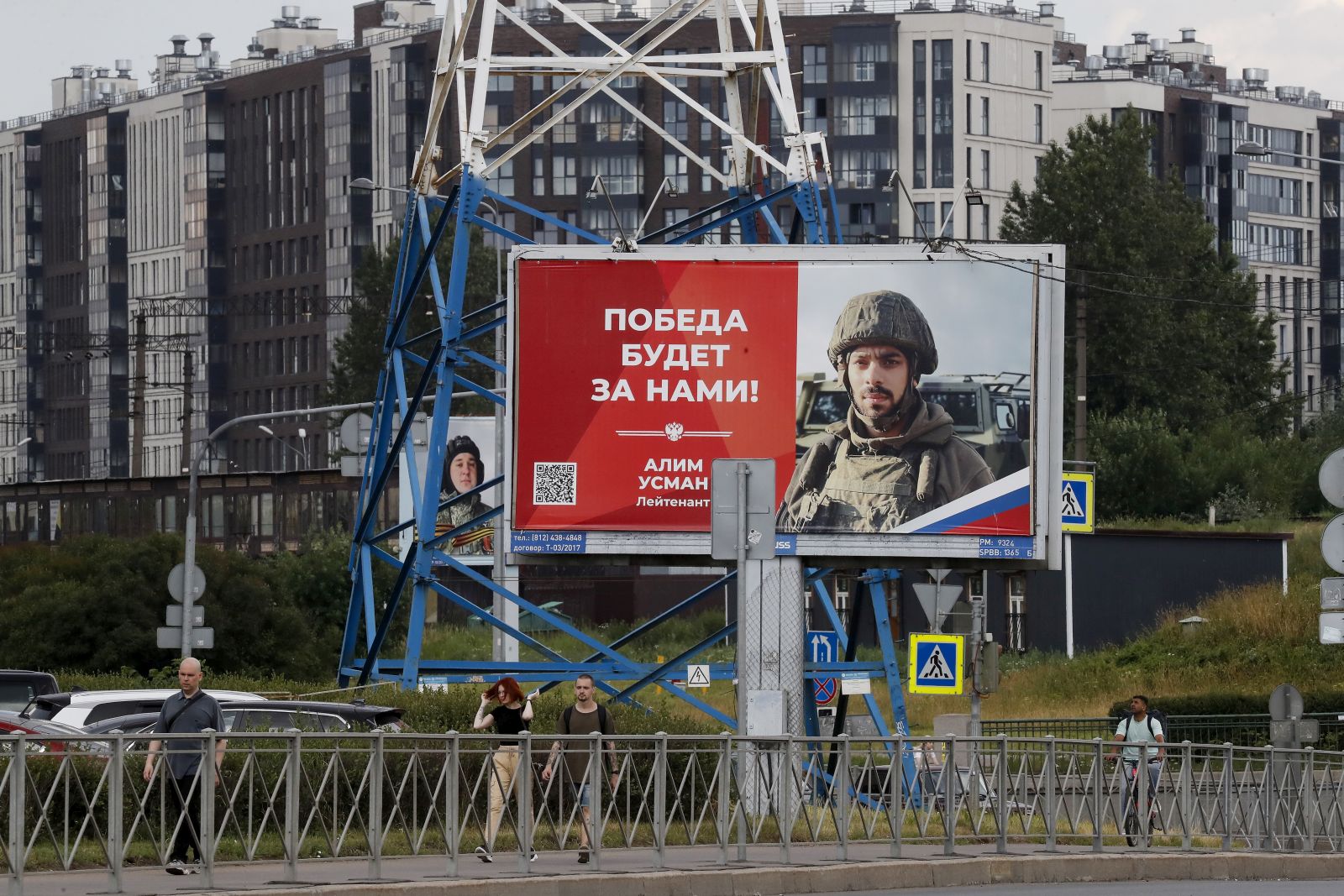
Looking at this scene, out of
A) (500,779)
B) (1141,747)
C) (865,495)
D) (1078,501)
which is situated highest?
(865,495)

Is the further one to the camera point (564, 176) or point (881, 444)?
point (564, 176)

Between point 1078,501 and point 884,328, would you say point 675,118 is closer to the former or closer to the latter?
point 1078,501

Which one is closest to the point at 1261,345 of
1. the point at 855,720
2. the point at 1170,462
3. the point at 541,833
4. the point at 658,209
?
the point at 1170,462

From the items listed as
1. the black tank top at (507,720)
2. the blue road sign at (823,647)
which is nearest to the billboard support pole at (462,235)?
the blue road sign at (823,647)

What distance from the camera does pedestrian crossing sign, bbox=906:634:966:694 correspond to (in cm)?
3048

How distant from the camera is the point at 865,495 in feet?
89.1

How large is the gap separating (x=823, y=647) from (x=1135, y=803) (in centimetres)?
903

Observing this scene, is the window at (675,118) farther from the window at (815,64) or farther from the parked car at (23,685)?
the parked car at (23,685)

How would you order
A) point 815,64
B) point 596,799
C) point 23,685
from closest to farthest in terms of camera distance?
point 596,799, point 23,685, point 815,64

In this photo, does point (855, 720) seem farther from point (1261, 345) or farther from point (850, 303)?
point (1261, 345)

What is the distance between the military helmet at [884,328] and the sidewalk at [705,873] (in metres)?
6.87

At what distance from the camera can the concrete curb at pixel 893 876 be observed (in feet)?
54.0

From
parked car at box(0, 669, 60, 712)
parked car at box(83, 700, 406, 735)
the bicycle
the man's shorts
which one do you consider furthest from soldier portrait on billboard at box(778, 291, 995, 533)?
parked car at box(0, 669, 60, 712)

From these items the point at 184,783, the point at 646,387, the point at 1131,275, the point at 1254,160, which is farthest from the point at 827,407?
the point at 1254,160
